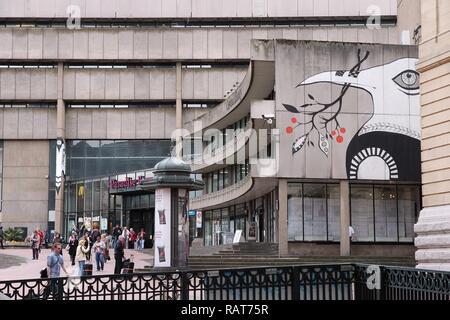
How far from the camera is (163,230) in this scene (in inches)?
940

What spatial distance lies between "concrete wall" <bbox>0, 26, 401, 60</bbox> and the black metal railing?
56.5 metres

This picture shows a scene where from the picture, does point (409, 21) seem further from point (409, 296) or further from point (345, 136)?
point (409, 296)

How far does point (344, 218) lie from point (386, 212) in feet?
12.5

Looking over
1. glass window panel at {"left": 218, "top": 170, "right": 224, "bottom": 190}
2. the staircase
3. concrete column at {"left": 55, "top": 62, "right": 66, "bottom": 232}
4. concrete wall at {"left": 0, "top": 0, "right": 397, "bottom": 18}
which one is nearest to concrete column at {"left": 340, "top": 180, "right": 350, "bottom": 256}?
the staircase

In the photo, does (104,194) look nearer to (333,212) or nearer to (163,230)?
(333,212)

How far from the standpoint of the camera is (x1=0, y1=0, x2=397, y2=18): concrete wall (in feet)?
224

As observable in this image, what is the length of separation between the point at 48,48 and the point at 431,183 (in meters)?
53.0

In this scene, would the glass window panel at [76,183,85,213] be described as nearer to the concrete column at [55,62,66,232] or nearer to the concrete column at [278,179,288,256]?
the concrete column at [55,62,66,232]

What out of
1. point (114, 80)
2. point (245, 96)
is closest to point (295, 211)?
point (245, 96)

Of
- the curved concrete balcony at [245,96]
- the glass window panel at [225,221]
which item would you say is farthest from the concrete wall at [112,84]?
the glass window panel at [225,221]

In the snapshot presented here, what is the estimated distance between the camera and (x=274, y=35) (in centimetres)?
6650
